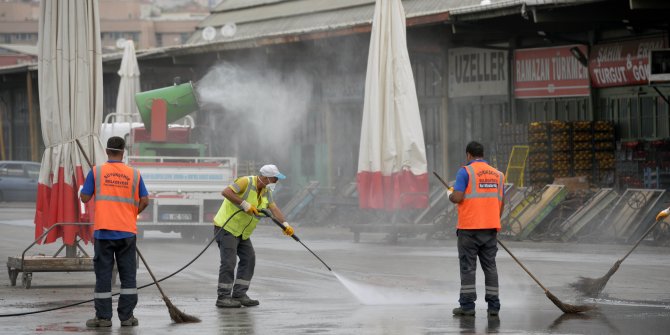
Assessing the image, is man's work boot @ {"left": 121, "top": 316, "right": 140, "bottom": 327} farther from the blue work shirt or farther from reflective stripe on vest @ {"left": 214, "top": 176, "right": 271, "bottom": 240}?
reflective stripe on vest @ {"left": 214, "top": 176, "right": 271, "bottom": 240}

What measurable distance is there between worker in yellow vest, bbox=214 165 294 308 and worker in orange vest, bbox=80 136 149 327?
164cm

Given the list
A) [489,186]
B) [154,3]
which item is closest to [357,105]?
[489,186]

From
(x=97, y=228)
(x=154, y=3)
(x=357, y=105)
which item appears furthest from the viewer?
(x=154, y=3)

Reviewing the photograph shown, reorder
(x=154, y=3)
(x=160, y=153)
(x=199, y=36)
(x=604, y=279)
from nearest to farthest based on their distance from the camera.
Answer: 1. (x=604, y=279)
2. (x=160, y=153)
3. (x=199, y=36)
4. (x=154, y=3)

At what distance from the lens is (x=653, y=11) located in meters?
22.5

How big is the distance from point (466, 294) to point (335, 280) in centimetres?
448

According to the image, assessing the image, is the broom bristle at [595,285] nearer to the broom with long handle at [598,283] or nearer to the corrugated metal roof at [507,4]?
the broom with long handle at [598,283]

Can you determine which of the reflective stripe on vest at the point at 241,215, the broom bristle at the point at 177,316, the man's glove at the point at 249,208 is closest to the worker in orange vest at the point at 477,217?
the man's glove at the point at 249,208

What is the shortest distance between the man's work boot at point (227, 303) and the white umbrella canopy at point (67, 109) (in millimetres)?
2941

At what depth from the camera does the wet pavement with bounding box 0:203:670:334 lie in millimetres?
11219

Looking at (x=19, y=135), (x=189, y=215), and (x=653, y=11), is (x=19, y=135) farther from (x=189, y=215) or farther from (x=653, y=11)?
(x=653, y=11)

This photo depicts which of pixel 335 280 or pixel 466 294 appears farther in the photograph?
pixel 335 280

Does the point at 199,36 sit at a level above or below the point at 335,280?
above

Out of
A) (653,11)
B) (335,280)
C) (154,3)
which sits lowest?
(335,280)
